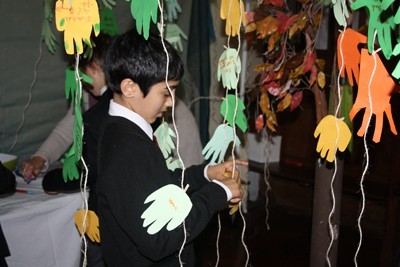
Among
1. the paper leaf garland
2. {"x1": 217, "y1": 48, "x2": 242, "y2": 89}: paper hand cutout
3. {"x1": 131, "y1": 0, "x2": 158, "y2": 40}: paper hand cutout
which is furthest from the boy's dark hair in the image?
the paper leaf garland

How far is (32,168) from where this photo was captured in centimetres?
191

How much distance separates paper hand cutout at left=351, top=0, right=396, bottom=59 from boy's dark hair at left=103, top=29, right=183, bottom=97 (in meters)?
0.44

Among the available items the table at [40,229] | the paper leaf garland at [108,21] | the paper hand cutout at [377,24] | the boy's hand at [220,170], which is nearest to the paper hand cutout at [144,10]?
the paper hand cutout at [377,24]

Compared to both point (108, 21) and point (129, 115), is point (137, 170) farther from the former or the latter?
point (108, 21)

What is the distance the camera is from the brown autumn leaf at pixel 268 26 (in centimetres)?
151

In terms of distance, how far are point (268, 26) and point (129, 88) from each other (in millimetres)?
547

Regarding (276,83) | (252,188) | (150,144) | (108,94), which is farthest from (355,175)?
(150,144)

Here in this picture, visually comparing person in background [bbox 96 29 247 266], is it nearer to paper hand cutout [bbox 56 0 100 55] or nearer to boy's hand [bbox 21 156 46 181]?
paper hand cutout [bbox 56 0 100 55]

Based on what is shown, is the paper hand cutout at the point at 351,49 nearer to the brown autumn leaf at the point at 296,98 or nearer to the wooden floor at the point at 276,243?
the brown autumn leaf at the point at 296,98

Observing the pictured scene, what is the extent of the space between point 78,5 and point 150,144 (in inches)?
13.4

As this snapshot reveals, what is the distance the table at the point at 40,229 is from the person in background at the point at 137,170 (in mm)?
464

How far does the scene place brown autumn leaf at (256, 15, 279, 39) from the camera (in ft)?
4.95

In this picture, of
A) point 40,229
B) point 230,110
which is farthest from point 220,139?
point 40,229

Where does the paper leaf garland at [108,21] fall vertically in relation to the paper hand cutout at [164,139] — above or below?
above
